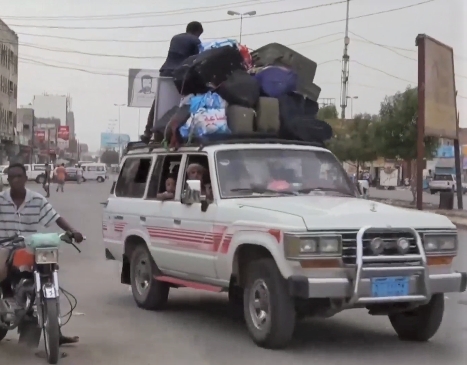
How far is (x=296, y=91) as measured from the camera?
391 inches

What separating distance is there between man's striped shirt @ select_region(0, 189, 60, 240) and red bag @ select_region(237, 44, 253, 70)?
11.5 feet

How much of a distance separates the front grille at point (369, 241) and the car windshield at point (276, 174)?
1326 millimetres

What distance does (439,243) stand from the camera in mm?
7469

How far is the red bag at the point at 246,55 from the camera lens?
9.99m

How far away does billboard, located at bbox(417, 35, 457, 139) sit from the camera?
3331 centimetres

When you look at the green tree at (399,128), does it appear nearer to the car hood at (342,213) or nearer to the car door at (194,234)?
the car door at (194,234)

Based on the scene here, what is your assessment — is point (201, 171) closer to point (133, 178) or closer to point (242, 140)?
point (242, 140)

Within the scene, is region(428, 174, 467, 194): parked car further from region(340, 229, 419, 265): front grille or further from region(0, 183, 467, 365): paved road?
region(340, 229, 419, 265): front grille

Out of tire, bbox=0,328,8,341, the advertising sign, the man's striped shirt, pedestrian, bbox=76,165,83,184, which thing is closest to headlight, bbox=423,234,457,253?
the man's striped shirt

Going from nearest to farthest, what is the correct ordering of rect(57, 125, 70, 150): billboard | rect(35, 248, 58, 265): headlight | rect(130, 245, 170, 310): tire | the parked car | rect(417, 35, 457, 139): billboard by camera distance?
1. rect(35, 248, 58, 265): headlight
2. rect(130, 245, 170, 310): tire
3. rect(417, 35, 457, 139): billboard
4. the parked car
5. rect(57, 125, 70, 150): billboard

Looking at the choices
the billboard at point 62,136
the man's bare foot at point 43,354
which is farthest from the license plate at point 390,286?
the billboard at point 62,136

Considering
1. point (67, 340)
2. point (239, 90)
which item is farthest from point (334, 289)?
point (239, 90)

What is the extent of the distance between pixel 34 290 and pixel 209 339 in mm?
1922

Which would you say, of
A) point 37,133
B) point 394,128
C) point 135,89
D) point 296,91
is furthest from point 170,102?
point 37,133
